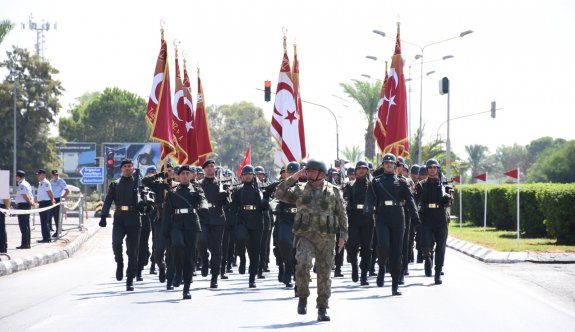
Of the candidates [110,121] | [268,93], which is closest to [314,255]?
[268,93]

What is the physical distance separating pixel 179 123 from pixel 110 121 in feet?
292

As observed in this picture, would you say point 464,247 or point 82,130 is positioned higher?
point 82,130

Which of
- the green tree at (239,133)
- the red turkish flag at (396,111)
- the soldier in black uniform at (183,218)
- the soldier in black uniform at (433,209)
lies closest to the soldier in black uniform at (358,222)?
the soldier in black uniform at (433,209)

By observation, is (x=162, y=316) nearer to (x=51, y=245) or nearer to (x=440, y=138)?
(x=51, y=245)

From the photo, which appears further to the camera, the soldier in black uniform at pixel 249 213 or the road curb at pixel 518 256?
the road curb at pixel 518 256

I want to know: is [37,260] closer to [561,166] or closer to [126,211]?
[126,211]

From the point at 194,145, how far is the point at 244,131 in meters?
132

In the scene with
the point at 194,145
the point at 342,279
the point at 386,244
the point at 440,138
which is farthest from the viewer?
the point at 440,138

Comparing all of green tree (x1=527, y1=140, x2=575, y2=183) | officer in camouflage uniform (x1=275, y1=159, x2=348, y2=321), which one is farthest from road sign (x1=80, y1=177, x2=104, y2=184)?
green tree (x1=527, y1=140, x2=575, y2=183)

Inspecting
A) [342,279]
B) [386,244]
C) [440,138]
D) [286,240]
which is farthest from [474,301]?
[440,138]

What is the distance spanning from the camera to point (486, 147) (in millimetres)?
164500

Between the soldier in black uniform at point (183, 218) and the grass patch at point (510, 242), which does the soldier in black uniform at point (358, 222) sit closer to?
the soldier in black uniform at point (183, 218)

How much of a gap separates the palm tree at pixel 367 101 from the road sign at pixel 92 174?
14.4 meters

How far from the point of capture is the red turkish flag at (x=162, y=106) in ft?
70.3
